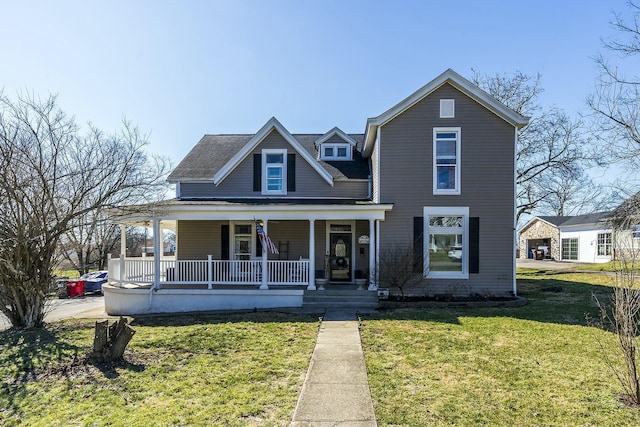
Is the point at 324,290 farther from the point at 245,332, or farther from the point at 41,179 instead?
the point at 41,179

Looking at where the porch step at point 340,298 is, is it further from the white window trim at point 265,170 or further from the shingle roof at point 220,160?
the shingle roof at point 220,160

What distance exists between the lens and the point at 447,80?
40.6ft

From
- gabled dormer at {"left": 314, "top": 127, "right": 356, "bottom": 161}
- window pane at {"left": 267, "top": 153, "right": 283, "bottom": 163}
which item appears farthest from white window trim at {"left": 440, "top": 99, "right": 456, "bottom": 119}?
window pane at {"left": 267, "top": 153, "right": 283, "bottom": 163}

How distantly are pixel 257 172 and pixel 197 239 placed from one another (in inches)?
142

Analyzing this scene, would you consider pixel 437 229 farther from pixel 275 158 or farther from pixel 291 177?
pixel 275 158

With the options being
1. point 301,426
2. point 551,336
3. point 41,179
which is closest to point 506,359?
point 551,336

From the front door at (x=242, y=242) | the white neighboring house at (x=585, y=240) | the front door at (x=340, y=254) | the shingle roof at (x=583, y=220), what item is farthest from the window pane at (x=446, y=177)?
the shingle roof at (x=583, y=220)

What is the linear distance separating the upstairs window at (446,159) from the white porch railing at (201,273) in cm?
530

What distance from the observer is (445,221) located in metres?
12.5

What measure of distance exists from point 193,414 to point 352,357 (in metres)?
2.90

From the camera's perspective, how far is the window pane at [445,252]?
491 inches

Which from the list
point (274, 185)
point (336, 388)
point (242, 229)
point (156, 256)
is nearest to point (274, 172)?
point (274, 185)

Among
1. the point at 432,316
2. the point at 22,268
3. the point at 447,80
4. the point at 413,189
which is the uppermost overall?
the point at 447,80

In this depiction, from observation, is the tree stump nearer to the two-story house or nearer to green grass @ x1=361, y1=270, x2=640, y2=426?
green grass @ x1=361, y1=270, x2=640, y2=426
